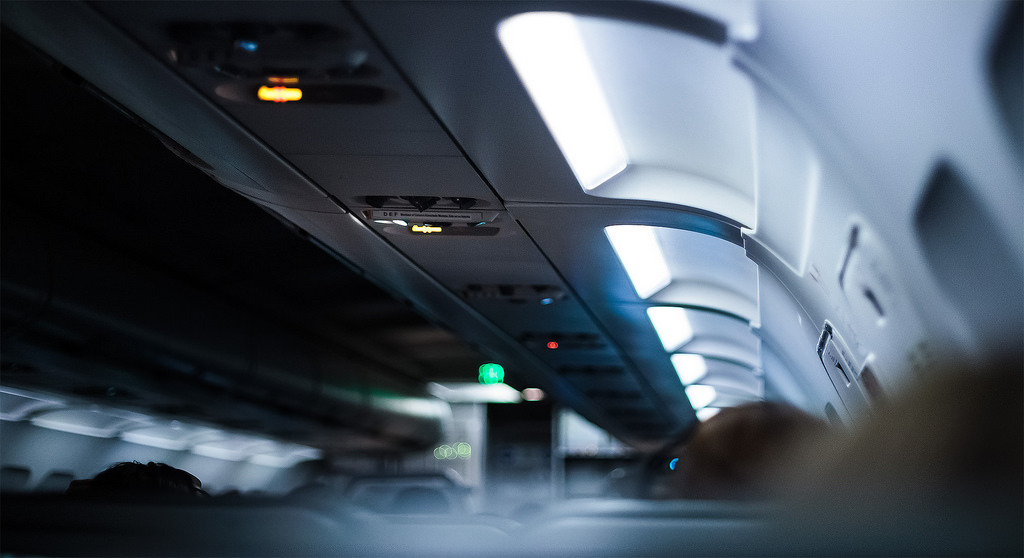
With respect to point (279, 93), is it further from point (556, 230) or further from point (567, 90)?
point (556, 230)

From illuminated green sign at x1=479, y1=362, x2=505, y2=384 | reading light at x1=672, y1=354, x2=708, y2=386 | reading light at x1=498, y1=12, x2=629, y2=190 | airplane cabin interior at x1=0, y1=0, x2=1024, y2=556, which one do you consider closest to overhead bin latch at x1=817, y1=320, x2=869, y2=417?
airplane cabin interior at x1=0, y1=0, x2=1024, y2=556

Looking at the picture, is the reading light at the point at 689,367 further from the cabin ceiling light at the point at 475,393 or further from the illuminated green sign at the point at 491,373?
the cabin ceiling light at the point at 475,393

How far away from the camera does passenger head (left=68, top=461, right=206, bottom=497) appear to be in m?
1.78

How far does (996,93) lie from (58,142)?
4414 mm

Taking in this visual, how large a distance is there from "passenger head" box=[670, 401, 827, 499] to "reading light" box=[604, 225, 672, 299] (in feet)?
8.21

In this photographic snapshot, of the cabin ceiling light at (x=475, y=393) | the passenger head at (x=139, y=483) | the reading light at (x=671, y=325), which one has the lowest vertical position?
the passenger head at (x=139, y=483)

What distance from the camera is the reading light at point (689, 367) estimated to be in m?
9.14

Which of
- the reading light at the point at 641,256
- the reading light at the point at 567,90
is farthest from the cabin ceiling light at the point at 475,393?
the reading light at the point at 567,90

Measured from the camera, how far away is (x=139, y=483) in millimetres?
2066

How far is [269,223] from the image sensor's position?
220 inches

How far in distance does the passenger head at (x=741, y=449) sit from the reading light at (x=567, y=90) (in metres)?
1.18

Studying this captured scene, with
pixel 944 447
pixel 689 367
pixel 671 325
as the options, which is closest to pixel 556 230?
pixel 671 325

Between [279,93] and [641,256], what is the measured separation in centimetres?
308

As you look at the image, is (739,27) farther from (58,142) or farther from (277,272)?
(277,272)
